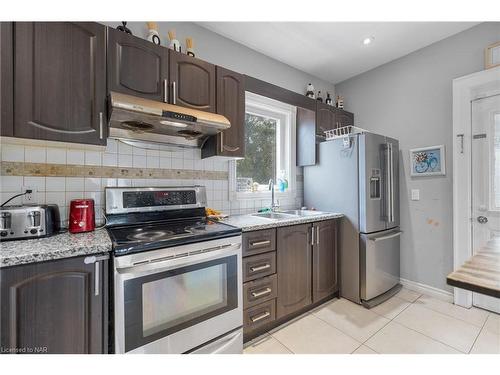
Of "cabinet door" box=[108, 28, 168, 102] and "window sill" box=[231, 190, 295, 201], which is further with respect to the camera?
"window sill" box=[231, 190, 295, 201]

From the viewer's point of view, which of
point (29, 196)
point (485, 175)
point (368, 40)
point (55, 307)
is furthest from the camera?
point (368, 40)

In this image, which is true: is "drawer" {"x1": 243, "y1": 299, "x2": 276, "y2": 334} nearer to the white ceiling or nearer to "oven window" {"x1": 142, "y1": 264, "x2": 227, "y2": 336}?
"oven window" {"x1": 142, "y1": 264, "x2": 227, "y2": 336}

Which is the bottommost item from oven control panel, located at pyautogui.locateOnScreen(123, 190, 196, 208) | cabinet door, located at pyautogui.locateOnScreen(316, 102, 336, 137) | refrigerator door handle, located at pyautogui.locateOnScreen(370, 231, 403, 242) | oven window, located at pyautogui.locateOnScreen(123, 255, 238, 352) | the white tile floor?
the white tile floor

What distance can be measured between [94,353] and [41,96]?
1.32 metres

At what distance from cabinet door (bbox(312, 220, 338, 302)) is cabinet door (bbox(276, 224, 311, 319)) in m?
0.10

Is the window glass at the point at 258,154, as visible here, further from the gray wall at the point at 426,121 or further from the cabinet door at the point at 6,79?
the cabinet door at the point at 6,79

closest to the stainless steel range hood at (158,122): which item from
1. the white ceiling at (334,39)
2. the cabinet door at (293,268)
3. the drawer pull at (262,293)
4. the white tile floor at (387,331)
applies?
the cabinet door at (293,268)

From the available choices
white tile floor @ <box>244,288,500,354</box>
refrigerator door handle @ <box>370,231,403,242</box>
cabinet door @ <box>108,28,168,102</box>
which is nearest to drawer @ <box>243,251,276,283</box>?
white tile floor @ <box>244,288,500,354</box>

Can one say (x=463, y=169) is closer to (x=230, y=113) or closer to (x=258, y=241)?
(x=258, y=241)

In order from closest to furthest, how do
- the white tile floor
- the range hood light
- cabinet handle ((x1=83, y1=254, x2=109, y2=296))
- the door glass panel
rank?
cabinet handle ((x1=83, y1=254, x2=109, y2=296)), the range hood light, the white tile floor, the door glass panel

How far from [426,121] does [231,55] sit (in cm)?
219

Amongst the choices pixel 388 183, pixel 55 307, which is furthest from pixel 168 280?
pixel 388 183

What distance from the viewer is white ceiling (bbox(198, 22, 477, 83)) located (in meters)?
2.06

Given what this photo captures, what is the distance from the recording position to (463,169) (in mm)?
2113
